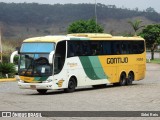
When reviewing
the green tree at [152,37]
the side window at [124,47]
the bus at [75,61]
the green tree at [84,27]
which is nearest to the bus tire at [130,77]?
the bus at [75,61]

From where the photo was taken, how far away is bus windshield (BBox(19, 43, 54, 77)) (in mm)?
25672

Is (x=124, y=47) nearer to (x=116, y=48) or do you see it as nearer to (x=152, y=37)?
(x=116, y=48)

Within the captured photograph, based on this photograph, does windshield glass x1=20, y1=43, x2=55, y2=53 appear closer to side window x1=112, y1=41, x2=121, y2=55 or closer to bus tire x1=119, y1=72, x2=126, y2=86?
side window x1=112, y1=41, x2=121, y2=55

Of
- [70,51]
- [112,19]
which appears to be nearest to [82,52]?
[70,51]

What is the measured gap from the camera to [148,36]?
336ft

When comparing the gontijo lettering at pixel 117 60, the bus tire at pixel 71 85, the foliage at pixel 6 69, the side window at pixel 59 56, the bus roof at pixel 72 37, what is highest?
the bus roof at pixel 72 37

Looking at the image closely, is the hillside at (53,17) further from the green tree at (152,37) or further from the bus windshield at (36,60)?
the bus windshield at (36,60)

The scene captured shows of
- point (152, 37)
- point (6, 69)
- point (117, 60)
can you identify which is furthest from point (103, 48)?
point (152, 37)

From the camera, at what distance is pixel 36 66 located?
25719 millimetres

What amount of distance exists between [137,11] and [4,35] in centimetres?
6290

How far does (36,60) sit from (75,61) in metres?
2.55

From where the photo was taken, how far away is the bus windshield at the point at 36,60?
25.7 m

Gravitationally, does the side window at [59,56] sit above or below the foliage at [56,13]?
below

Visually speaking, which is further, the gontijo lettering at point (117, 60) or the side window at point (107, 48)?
the gontijo lettering at point (117, 60)
